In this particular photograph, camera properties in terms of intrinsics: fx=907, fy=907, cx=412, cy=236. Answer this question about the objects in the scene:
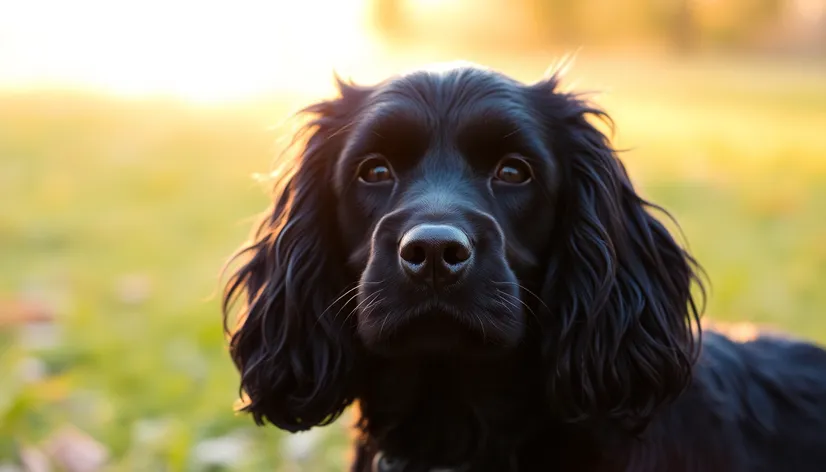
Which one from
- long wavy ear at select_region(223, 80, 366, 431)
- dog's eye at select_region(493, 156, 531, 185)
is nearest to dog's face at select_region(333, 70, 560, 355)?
dog's eye at select_region(493, 156, 531, 185)

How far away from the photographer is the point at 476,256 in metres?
2.35

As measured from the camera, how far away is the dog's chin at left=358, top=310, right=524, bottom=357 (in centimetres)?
238

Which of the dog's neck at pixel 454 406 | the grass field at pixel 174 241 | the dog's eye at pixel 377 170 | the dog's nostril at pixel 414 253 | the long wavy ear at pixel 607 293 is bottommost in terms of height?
the grass field at pixel 174 241

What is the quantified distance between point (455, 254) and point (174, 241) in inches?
199

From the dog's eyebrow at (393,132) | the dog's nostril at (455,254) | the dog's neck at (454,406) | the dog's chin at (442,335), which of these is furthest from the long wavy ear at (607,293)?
the dog's nostril at (455,254)

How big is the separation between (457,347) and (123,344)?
280cm

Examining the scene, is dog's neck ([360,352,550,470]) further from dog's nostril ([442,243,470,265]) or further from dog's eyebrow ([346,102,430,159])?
dog's eyebrow ([346,102,430,159])

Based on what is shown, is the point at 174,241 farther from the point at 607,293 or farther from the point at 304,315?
the point at 607,293

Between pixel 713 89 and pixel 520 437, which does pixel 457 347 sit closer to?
pixel 520 437

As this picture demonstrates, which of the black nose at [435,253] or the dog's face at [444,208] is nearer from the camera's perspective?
the black nose at [435,253]

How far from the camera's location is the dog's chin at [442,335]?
2.38 m

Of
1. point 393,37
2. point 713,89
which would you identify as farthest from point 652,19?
point 713,89

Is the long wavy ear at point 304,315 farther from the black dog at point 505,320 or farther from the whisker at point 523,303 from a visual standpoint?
the whisker at point 523,303

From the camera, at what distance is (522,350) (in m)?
2.75
